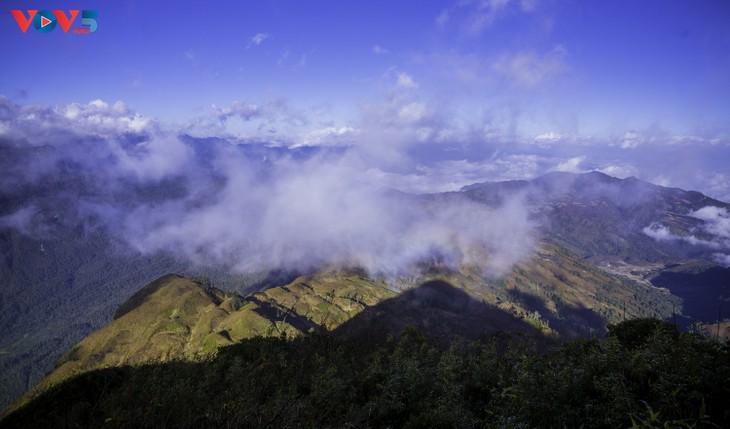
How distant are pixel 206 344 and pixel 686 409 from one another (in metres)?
168

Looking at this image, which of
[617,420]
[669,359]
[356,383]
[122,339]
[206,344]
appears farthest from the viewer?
[122,339]

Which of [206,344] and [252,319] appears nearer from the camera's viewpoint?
[206,344]

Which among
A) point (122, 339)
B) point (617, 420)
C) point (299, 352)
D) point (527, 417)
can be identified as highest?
point (617, 420)

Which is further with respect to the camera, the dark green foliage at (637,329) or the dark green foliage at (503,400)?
the dark green foliage at (637,329)

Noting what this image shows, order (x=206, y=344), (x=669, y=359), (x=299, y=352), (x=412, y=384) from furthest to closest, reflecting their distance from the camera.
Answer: (x=206, y=344) → (x=299, y=352) → (x=412, y=384) → (x=669, y=359)

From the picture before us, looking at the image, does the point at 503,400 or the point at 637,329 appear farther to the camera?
the point at 637,329

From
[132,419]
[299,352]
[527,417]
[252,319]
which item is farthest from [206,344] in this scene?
[527,417]

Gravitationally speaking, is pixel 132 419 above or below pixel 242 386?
above

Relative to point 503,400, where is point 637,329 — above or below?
below

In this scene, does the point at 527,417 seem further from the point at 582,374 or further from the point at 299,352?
the point at 299,352

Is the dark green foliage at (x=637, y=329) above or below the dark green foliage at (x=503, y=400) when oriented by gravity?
below

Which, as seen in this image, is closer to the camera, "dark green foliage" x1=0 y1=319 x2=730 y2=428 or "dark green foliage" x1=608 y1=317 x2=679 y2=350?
"dark green foliage" x1=0 y1=319 x2=730 y2=428

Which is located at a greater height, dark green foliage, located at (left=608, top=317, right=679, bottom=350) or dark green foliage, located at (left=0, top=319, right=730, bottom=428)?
dark green foliage, located at (left=0, top=319, right=730, bottom=428)

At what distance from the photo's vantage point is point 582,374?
1568 cm
